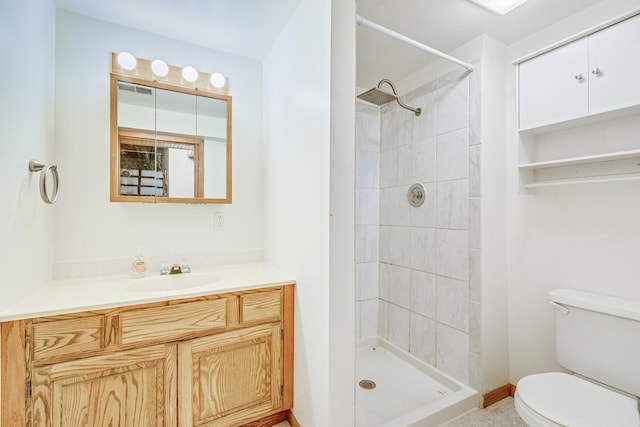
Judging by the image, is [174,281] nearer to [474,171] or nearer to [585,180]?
[474,171]

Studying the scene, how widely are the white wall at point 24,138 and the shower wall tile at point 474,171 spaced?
90.8 inches

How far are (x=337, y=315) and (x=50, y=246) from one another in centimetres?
154

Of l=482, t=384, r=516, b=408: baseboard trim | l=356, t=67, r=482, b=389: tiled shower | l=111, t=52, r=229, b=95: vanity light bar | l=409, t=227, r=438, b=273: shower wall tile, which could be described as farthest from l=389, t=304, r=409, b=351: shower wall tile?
l=111, t=52, r=229, b=95: vanity light bar

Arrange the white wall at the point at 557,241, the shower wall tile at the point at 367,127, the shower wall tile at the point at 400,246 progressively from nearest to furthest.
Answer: the white wall at the point at 557,241 < the shower wall tile at the point at 400,246 < the shower wall tile at the point at 367,127

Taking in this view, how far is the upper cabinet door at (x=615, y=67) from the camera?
1302 mm

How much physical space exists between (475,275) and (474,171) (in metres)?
0.66

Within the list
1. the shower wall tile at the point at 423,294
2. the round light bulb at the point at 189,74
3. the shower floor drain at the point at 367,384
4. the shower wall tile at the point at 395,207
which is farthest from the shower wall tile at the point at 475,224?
the round light bulb at the point at 189,74

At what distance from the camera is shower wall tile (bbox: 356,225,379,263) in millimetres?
2594

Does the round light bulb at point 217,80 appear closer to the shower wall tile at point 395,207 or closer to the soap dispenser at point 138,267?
the soap dispenser at point 138,267

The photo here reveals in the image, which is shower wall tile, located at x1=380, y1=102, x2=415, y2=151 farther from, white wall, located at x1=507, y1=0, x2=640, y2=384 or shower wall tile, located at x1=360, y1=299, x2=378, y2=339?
shower wall tile, located at x1=360, y1=299, x2=378, y2=339

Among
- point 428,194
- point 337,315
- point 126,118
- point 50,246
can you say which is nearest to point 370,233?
point 428,194

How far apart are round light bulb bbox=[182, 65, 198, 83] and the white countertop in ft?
3.97

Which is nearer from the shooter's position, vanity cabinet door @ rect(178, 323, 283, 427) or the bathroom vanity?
the bathroom vanity

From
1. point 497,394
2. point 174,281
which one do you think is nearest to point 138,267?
point 174,281
